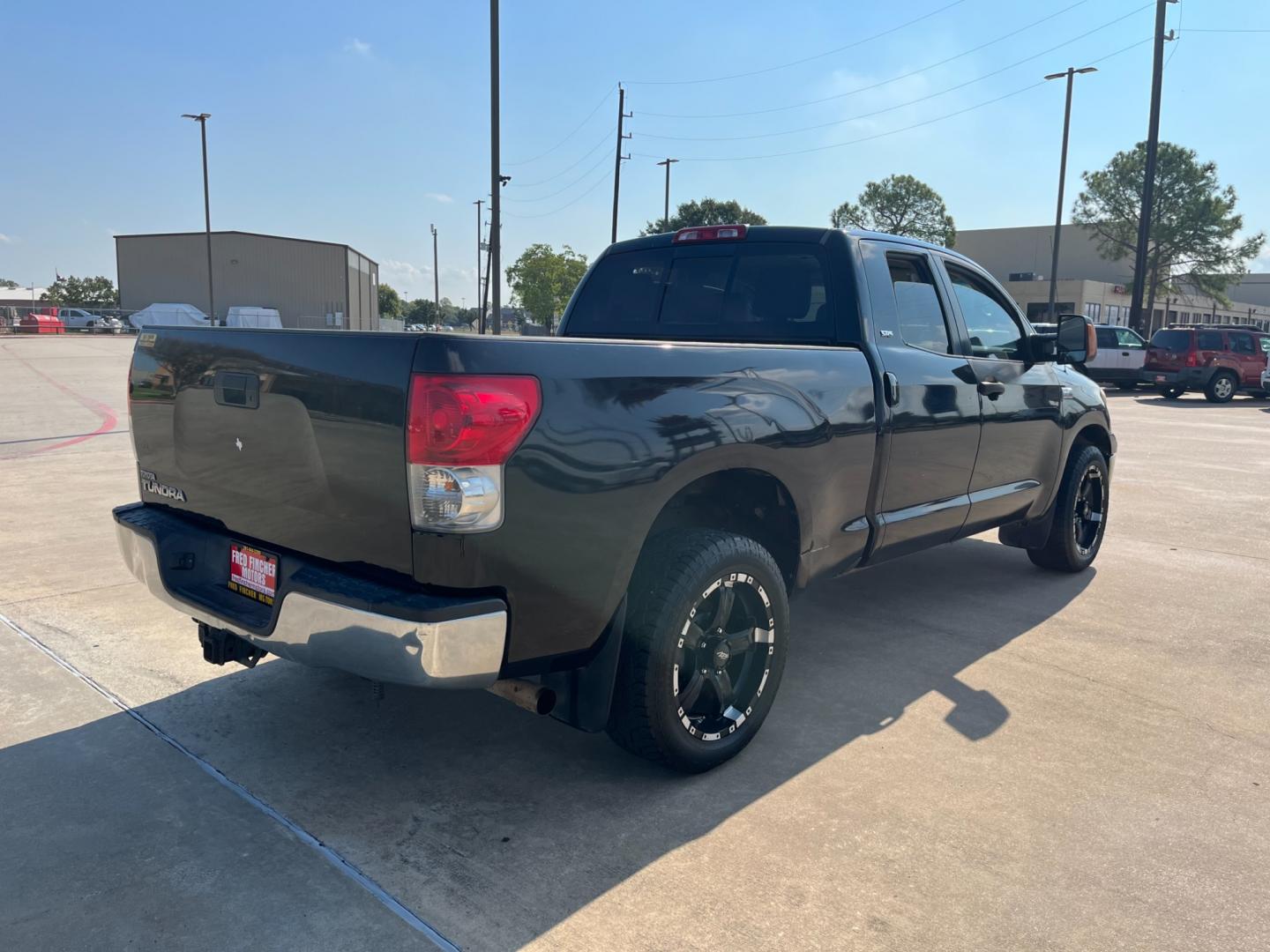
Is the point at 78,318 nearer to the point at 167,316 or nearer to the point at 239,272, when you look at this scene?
the point at 167,316

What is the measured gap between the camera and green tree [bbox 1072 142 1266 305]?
5188 cm

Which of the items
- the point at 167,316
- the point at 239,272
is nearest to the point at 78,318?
the point at 167,316

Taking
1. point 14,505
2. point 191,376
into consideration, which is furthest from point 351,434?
point 14,505

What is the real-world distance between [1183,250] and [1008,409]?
5737cm

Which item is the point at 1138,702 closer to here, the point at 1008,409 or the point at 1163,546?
the point at 1008,409

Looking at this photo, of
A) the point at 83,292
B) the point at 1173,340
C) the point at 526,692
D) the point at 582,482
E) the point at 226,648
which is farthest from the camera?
the point at 83,292

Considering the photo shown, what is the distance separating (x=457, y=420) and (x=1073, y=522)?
184 inches

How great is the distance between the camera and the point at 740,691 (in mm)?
3373

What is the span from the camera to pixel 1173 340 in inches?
878

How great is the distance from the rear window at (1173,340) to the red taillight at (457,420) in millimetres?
23820

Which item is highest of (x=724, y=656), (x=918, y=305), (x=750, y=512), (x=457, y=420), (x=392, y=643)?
(x=918, y=305)

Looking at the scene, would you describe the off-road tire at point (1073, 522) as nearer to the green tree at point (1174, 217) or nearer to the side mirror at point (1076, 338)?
the side mirror at point (1076, 338)

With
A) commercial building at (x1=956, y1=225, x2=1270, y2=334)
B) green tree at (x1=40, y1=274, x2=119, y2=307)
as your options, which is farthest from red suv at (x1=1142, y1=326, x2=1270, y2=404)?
green tree at (x1=40, y1=274, x2=119, y2=307)

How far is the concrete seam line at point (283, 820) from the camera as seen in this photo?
7.85 feet
